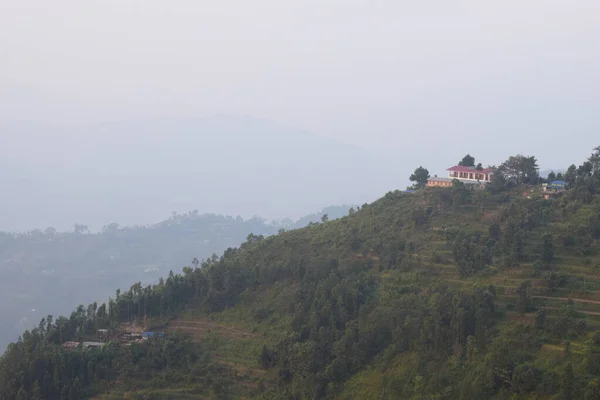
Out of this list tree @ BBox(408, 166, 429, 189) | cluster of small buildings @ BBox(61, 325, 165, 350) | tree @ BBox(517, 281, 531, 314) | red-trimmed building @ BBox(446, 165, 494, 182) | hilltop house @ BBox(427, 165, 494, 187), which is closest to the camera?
tree @ BBox(517, 281, 531, 314)

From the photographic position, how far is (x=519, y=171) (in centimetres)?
3800

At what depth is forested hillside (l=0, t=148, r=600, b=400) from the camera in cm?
2098

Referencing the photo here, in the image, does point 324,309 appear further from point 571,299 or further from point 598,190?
point 598,190

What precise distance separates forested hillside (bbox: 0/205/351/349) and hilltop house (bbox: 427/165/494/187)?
50134 millimetres

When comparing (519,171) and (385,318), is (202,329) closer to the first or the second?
(385,318)

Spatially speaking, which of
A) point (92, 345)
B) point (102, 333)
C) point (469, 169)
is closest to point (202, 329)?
point (102, 333)

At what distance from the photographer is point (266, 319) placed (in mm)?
30875

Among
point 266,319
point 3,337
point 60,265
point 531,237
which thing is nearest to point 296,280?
point 266,319

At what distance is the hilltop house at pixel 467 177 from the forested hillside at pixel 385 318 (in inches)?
106

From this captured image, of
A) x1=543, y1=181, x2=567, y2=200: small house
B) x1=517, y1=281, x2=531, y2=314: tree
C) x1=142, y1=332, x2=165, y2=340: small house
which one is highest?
x1=543, y1=181, x2=567, y2=200: small house

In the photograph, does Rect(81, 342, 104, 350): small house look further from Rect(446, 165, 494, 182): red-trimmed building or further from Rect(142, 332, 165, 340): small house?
Rect(446, 165, 494, 182): red-trimmed building

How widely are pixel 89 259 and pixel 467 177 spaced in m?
80.3

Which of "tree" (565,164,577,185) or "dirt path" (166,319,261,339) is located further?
"tree" (565,164,577,185)

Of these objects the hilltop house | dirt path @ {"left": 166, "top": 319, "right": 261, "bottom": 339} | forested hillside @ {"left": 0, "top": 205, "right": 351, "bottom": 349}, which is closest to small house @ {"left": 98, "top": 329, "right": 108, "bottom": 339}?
dirt path @ {"left": 166, "top": 319, "right": 261, "bottom": 339}
